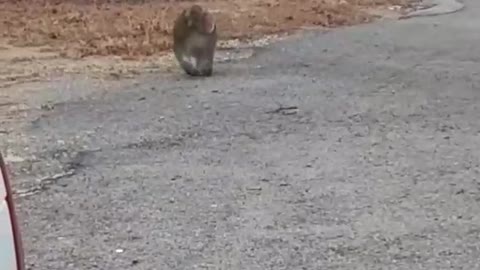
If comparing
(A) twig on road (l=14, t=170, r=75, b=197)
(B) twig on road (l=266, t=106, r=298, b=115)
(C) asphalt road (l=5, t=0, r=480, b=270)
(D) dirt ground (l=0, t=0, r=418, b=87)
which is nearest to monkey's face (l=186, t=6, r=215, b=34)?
(C) asphalt road (l=5, t=0, r=480, b=270)

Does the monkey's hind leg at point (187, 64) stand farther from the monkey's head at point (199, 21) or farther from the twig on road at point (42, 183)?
the twig on road at point (42, 183)

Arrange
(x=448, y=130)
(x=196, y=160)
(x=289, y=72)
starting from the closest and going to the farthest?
(x=196, y=160) < (x=448, y=130) < (x=289, y=72)

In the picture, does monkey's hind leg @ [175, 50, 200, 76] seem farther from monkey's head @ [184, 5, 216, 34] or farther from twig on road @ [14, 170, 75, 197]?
twig on road @ [14, 170, 75, 197]

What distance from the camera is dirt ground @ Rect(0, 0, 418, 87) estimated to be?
13297mm

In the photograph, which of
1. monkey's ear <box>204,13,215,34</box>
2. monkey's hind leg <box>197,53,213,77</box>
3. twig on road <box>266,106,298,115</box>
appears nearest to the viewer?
twig on road <box>266,106,298,115</box>

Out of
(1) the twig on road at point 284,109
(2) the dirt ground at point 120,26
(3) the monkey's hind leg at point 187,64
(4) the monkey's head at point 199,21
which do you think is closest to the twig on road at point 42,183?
(1) the twig on road at point 284,109

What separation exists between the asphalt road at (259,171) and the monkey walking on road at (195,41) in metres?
0.24

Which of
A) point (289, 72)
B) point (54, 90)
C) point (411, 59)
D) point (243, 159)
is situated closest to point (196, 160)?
point (243, 159)

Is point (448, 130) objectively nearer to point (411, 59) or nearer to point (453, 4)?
point (411, 59)

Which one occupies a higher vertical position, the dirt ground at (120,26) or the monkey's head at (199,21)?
the monkey's head at (199,21)

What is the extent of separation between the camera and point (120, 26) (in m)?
17.2

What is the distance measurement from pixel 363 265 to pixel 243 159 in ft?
8.42

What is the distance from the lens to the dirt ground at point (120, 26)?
13297 mm

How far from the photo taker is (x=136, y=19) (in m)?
18.4
